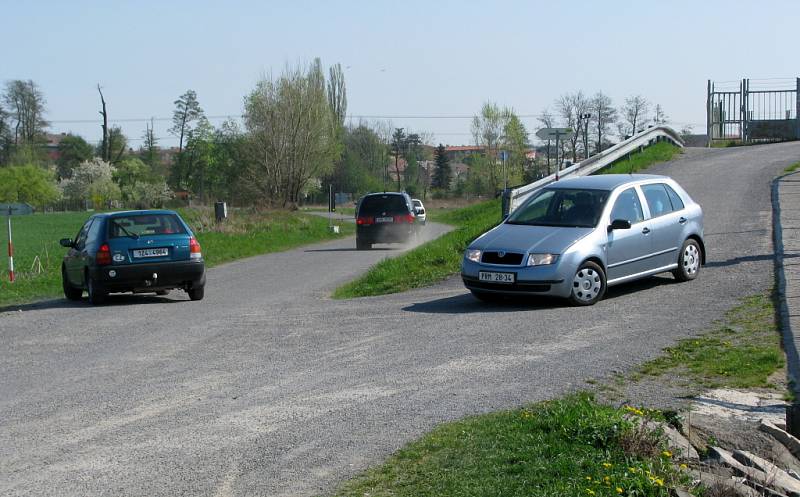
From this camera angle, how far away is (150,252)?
16.2 meters

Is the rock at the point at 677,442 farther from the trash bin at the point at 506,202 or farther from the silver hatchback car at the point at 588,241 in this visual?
the trash bin at the point at 506,202

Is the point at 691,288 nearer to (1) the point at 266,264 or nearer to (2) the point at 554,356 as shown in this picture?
(2) the point at 554,356

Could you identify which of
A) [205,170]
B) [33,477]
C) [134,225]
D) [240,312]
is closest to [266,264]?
[134,225]

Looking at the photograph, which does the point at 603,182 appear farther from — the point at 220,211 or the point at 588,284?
the point at 220,211

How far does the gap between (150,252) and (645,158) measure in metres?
19.6

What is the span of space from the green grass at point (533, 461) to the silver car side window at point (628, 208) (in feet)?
23.8

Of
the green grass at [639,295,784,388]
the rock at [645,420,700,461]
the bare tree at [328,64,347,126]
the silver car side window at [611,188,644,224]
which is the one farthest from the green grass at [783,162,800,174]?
the bare tree at [328,64,347,126]

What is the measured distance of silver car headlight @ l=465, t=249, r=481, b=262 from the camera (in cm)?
1304

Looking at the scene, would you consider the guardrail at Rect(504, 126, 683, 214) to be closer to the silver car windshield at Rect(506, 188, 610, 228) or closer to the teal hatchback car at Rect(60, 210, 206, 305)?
the silver car windshield at Rect(506, 188, 610, 228)

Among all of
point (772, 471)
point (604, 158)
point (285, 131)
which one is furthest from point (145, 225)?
point (285, 131)

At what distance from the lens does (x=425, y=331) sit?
11.2m

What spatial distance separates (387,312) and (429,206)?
70.8m

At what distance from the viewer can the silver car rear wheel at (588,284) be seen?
12.5 metres

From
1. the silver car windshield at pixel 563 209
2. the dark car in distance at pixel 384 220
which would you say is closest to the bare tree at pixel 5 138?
the dark car in distance at pixel 384 220
